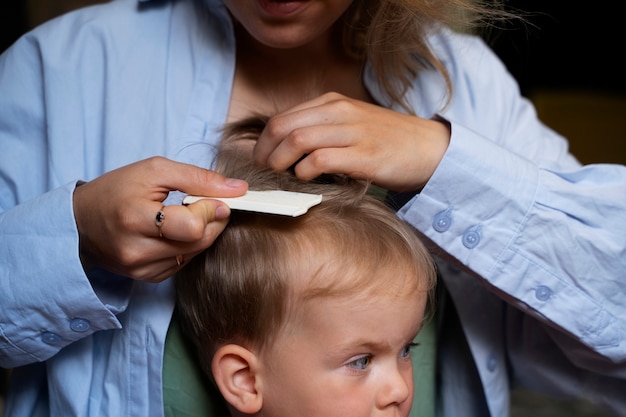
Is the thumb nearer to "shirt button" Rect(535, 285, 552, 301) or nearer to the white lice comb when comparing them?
the white lice comb

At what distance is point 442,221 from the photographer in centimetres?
110

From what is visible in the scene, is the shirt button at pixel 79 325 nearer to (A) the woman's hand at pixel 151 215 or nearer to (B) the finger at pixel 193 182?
(A) the woman's hand at pixel 151 215

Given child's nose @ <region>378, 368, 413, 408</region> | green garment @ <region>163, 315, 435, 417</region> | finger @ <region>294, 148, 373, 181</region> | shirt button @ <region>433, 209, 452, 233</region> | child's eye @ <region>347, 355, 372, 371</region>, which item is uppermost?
finger @ <region>294, 148, 373, 181</region>

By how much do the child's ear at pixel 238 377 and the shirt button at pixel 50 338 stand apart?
0.19 metres

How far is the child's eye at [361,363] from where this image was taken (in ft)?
3.31

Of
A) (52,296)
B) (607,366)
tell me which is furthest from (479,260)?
(52,296)

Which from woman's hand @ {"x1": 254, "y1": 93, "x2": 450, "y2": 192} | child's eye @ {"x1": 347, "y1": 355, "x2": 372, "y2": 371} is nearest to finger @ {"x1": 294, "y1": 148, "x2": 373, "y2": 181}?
woman's hand @ {"x1": 254, "y1": 93, "x2": 450, "y2": 192}

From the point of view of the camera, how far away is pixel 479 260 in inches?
43.7

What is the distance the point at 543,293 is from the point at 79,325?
578 mm

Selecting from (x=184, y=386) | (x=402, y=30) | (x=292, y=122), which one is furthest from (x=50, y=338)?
(x=402, y=30)

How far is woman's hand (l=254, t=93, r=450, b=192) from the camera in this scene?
1.00 metres

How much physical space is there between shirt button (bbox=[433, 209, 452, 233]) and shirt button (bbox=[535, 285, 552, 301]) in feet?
0.48

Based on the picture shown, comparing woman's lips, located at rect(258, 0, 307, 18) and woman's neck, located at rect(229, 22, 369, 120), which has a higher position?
woman's lips, located at rect(258, 0, 307, 18)

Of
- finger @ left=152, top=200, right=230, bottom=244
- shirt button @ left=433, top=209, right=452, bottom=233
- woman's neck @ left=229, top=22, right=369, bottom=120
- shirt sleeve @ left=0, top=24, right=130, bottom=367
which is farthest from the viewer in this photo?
woman's neck @ left=229, top=22, right=369, bottom=120
